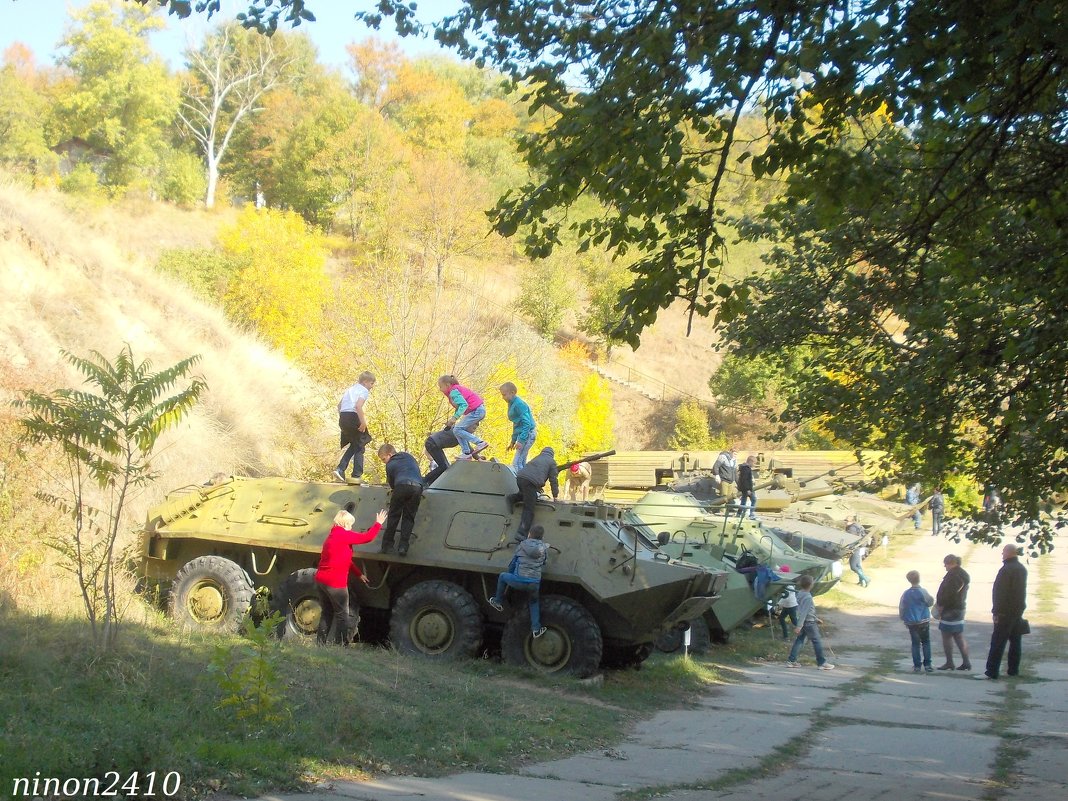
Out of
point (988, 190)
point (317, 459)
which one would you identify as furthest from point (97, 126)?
point (988, 190)

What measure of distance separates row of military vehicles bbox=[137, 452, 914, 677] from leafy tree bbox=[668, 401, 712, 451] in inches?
1517

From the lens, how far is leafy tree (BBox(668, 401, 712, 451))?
2149 inches

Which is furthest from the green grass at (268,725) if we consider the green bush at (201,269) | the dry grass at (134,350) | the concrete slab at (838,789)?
the green bush at (201,269)

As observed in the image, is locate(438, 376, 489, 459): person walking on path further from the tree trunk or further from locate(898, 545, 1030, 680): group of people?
the tree trunk

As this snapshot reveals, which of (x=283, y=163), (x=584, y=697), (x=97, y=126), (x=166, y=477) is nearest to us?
(x=584, y=697)

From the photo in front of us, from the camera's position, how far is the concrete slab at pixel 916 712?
484 inches

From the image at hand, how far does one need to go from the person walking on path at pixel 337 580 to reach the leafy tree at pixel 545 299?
45.7 m

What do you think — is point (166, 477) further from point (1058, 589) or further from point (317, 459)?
point (1058, 589)

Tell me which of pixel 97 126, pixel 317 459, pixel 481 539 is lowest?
pixel 481 539

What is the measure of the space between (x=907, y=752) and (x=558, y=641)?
3.88 metres

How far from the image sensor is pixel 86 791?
657 cm

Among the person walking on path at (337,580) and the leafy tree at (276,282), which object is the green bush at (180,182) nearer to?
the leafy tree at (276,282)

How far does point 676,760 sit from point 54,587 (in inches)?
263

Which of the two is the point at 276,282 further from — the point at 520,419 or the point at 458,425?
the point at 520,419
